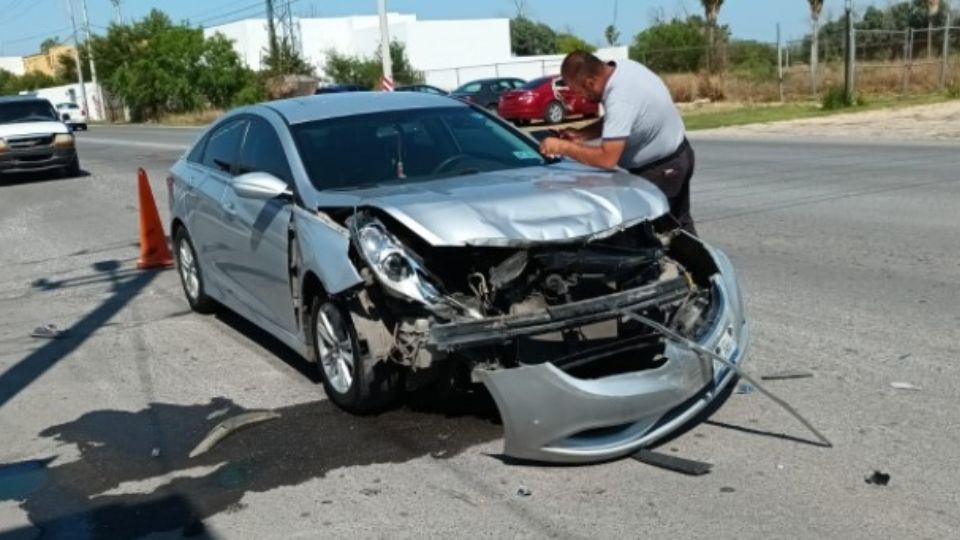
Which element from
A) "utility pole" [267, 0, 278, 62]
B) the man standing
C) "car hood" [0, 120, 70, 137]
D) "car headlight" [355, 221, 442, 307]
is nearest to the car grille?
"car hood" [0, 120, 70, 137]

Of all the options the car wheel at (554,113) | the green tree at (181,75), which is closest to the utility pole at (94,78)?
the green tree at (181,75)

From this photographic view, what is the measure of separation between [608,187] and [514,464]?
5.01 ft

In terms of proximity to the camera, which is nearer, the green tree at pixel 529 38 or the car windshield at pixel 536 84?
the car windshield at pixel 536 84

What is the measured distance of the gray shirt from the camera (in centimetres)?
635

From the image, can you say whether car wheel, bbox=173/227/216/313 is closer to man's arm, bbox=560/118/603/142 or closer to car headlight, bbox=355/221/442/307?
man's arm, bbox=560/118/603/142

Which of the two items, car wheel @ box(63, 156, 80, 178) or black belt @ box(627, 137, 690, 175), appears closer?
black belt @ box(627, 137, 690, 175)

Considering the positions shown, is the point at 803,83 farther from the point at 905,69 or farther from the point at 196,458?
the point at 196,458

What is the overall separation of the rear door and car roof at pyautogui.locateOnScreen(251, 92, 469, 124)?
0.16m

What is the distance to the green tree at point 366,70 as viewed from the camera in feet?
205

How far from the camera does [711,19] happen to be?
146 ft

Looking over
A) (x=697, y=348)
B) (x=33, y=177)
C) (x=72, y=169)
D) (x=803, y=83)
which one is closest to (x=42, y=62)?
(x=803, y=83)

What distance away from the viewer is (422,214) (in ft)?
16.7

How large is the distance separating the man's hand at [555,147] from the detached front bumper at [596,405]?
181 cm

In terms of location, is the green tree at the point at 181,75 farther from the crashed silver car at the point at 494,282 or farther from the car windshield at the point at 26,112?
the crashed silver car at the point at 494,282
